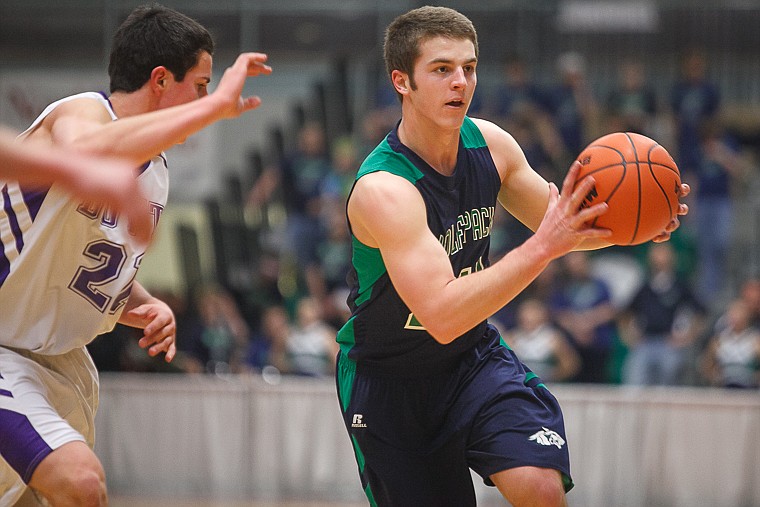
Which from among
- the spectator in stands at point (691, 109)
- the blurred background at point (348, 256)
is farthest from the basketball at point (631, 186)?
the spectator in stands at point (691, 109)

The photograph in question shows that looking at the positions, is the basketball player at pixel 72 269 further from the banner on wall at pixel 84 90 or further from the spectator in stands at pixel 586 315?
the banner on wall at pixel 84 90

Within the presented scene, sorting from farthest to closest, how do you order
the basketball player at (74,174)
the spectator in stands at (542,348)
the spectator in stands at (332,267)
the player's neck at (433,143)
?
the spectator in stands at (332,267)
the spectator in stands at (542,348)
the player's neck at (433,143)
the basketball player at (74,174)

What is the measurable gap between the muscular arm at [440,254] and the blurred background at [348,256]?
592 centimetres

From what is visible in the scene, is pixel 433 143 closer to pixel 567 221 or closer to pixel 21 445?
pixel 567 221

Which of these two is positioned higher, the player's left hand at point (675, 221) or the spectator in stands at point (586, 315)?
the player's left hand at point (675, 221)

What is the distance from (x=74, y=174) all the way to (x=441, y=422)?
2381 mm

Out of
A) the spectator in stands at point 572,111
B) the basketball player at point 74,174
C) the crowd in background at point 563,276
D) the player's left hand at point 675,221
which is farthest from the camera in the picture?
the spectator in stands at point 572,111

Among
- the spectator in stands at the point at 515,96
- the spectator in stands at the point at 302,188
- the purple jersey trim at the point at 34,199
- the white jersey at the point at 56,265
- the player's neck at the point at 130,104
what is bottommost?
the spectator in stands at the point at 302,188

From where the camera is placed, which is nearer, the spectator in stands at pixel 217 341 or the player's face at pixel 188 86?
the player's face at pixel 188 86

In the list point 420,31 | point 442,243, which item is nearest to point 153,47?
point 420,31

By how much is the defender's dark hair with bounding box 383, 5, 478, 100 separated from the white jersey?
1174 mm

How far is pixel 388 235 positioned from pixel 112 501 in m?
6.69

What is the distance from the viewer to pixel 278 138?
1454 cm

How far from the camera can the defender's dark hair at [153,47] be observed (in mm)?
4266
